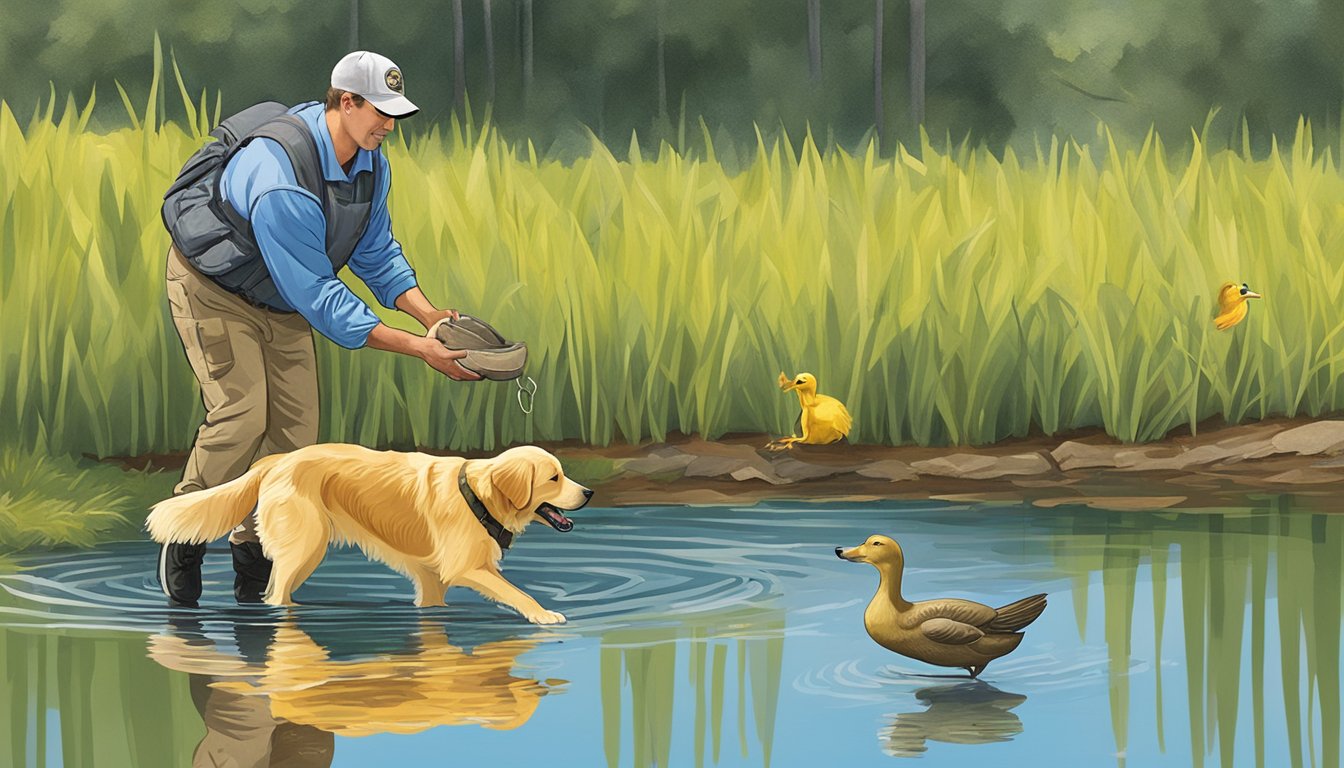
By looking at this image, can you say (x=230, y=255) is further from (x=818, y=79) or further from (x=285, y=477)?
(x=818, y=79)

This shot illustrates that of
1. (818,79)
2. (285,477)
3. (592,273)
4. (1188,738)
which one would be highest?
(818,79)

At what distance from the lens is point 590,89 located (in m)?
28.5

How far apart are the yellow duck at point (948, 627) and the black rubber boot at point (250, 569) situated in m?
2.18

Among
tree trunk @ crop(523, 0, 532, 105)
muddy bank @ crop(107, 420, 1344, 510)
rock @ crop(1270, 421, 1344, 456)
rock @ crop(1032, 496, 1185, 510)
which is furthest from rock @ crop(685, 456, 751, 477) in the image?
tree trunk @ crop(523, 0, 532, 105)

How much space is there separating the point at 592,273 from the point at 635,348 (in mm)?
424

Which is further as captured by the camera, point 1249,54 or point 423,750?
point 1249,54

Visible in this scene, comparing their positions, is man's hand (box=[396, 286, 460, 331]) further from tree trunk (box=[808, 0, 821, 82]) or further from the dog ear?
tree trunk (box=[808, 0, 821, 82])

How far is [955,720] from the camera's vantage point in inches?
176

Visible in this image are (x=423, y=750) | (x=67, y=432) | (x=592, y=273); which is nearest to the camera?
(x=423, y=750)

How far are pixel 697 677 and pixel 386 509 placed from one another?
4.78 ft

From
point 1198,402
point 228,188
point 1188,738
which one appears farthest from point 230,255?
point 1198,402

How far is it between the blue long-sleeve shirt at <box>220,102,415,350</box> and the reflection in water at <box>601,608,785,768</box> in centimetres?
133

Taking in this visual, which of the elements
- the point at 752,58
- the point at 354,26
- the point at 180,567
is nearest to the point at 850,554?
the point at 180,567

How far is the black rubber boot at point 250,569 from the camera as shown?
20.4ft
